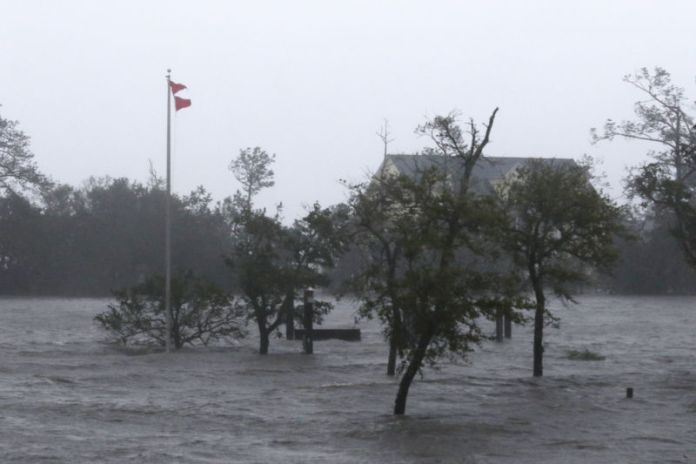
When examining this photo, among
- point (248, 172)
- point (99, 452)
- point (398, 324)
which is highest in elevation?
point (248, 172)

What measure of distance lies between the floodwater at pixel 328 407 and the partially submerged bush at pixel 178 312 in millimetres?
609

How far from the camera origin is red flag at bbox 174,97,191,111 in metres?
32.6

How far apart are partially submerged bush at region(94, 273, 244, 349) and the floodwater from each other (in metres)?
0.61

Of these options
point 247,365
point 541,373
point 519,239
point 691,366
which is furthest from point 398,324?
point 691,366

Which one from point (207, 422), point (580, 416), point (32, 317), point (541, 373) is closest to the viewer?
point (207, 422)

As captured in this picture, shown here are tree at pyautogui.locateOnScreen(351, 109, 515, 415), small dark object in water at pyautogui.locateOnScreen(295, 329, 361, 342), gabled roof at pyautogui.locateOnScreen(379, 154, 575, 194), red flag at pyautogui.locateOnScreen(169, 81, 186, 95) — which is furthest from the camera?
small dark object in water at pyautogui.locateOnScreen(295, 329, 361, 342)

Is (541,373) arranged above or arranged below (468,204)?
below

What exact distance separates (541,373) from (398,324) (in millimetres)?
8978

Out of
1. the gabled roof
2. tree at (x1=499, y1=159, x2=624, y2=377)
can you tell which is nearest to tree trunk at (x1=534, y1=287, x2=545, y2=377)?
tree at (x1=499, y1=159, x2=624, y2=377)

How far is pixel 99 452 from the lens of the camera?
15672 millimetres

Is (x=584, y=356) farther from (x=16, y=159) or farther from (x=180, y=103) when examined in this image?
(x=16, y=159)

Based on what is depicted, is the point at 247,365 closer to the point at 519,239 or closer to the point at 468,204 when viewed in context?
the point at 519,239

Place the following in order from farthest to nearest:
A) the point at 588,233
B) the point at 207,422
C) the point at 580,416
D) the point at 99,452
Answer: the point at 588,233
the point at 580,416
the point at 207,422
the point at 99,452

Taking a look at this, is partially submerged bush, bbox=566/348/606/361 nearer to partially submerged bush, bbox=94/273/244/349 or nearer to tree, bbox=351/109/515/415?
partially submerged bush, bbox=94/273/244/349
